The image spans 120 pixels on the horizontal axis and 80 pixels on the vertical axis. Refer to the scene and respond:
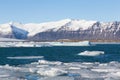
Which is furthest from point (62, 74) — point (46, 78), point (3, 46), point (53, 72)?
point (3, 46)

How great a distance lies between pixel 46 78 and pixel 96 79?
8.77 ft

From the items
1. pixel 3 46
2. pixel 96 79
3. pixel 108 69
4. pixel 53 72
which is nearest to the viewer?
pixel 96 79

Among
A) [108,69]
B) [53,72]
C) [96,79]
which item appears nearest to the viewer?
[96,79]

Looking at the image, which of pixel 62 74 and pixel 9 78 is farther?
pixel 62 74

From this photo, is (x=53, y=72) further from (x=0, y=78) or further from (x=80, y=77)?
(x=0, y=78)

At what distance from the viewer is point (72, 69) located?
86.9 ft

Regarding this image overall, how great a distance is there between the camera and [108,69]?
2608 centimetres

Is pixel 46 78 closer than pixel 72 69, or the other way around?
pixel 46 78

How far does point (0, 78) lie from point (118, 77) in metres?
6.41

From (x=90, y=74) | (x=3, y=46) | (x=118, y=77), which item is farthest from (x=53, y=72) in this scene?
(x=3, y=46)

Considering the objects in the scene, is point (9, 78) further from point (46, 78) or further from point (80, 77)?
point (80, 77)

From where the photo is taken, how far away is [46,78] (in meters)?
21.3

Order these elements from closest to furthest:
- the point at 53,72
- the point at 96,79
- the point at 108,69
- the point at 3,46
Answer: the point at 96,79 → the point at 53,72 → the point at 108,69 → the point at 3,46

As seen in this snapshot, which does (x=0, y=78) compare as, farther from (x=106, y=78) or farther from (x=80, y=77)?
(x=106, y=78)
